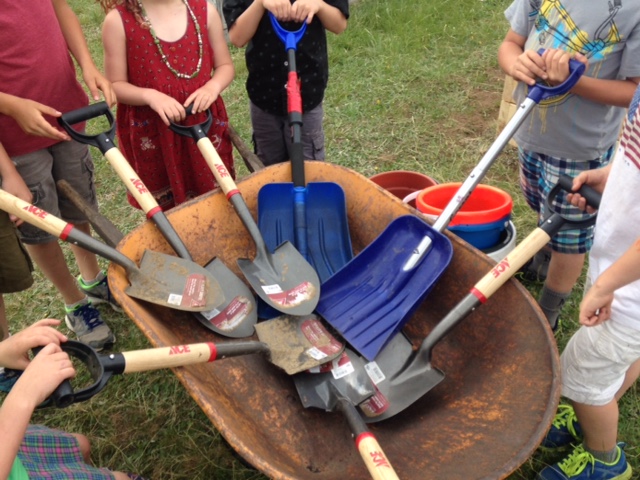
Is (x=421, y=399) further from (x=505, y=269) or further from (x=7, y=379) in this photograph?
(x=7, y=379)

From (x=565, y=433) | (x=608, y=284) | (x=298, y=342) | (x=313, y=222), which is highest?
(x=608, y=284)

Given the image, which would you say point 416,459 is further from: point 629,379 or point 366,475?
point 629,379

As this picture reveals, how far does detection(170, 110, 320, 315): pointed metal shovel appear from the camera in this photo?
1.63 metres

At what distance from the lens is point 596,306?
4.13 ft

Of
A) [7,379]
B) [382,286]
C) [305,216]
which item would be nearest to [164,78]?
[305,216]

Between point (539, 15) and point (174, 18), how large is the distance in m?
1.27

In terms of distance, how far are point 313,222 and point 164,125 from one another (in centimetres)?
71

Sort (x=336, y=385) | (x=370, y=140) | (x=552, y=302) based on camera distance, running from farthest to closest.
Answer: (x=370, y=140)
(x=552, y=302)
(x=336, y=385)

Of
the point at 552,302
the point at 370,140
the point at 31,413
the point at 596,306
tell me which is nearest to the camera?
the point at 31,413

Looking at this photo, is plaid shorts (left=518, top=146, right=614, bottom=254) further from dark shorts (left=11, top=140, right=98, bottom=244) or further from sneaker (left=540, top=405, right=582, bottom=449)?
dark shorts (left=11, top=140, right=98, bottom=244)

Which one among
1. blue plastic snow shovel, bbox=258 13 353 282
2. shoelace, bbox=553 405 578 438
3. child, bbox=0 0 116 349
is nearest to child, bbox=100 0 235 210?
child, bbox=0 0 116 349

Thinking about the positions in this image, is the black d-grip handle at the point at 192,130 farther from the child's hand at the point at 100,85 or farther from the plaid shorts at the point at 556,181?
the plaid shorts at the point at 556,181

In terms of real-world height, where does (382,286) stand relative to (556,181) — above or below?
below

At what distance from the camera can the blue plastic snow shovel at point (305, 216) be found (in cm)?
183
